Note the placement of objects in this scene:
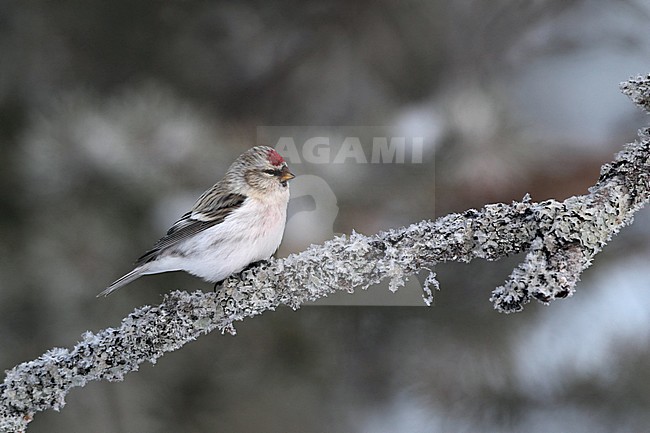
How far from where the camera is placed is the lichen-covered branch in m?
0.42

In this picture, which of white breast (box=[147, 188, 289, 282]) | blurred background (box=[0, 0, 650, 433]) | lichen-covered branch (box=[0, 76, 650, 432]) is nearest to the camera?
lichen-covered branch (box=[0, 76, 650, 432])

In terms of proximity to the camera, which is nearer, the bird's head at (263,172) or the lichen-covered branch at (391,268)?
the lichen-covered branch at (391,268)

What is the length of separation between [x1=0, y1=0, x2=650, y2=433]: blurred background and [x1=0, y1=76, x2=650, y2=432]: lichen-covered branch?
0.37 meters

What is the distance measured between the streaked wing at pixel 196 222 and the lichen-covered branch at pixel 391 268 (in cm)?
15

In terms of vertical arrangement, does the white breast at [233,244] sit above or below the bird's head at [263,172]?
below

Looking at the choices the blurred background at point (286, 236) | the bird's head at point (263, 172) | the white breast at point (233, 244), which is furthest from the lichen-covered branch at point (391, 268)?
the blurred background at point (286, 236)

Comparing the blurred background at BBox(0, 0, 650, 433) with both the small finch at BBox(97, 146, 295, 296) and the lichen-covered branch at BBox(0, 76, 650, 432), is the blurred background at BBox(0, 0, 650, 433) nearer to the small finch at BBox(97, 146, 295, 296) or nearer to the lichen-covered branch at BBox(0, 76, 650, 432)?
the small finch at BBox(97, 146, 295, 296)

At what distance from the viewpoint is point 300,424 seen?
3.42ft

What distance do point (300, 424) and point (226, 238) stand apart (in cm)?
41

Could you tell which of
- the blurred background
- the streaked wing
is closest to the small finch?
the streaked wing

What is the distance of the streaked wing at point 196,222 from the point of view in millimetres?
764

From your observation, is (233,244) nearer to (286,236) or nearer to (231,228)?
(231,228)

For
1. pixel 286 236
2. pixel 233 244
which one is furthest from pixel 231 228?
pixel 286 236

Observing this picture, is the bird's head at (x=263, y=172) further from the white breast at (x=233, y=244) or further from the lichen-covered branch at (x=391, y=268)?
the lichen-covered branch at (x=391, y=268)
